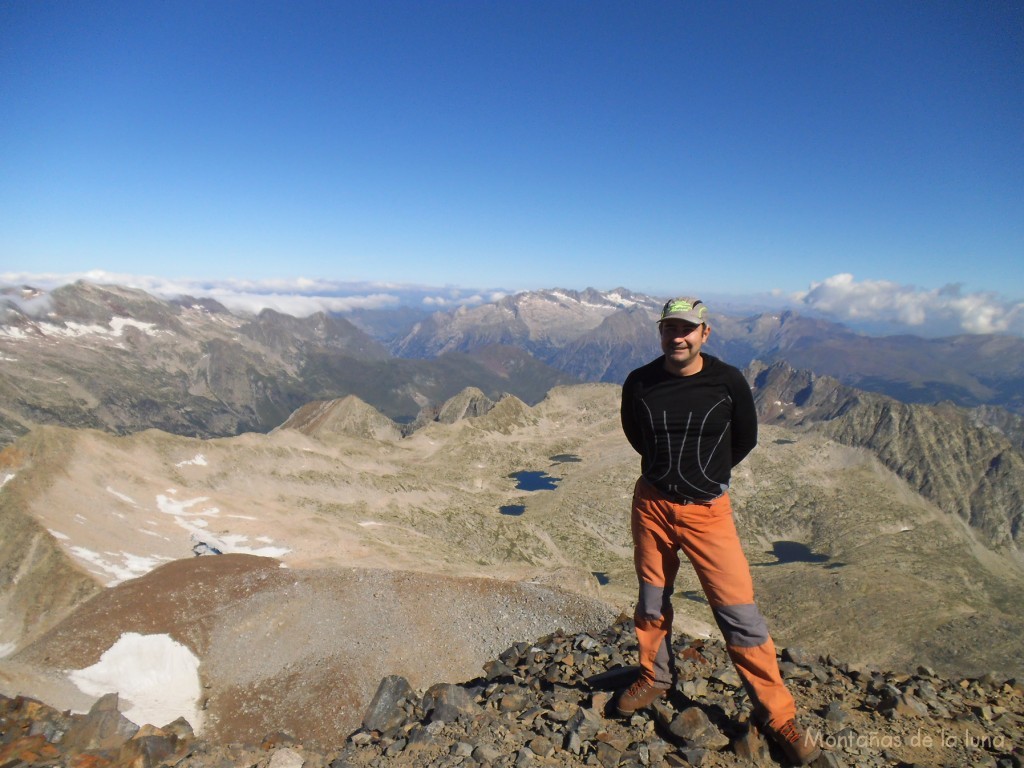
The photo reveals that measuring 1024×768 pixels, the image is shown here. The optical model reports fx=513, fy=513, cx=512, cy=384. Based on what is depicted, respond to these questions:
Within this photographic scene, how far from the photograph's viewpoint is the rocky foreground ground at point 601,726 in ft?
32.3

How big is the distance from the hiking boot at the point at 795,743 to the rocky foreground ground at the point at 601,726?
0.28m

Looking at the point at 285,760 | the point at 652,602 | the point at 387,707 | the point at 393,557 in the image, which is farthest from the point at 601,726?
the point at 393,557

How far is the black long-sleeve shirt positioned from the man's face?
12.2 inches

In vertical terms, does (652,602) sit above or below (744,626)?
below

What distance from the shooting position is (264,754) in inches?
514

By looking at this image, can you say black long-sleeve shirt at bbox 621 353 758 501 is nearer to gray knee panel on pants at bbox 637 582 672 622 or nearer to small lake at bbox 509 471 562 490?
gray knee panel on pants at bbox 637 582 672 622

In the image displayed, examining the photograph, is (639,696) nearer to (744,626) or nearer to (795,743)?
(795,743)

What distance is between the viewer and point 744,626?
896 centimetres

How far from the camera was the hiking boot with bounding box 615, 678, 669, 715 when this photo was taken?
416 inches

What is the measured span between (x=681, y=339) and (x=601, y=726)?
824cm

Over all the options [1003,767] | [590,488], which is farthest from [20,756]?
[590,488]

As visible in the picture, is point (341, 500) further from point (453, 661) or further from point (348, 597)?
point (453, 661)

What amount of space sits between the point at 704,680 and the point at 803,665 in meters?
4.45

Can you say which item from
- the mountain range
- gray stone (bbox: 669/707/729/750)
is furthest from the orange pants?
the mountain range
